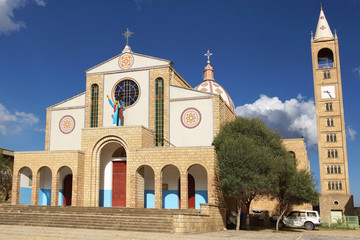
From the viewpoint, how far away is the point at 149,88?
29250 millimetres

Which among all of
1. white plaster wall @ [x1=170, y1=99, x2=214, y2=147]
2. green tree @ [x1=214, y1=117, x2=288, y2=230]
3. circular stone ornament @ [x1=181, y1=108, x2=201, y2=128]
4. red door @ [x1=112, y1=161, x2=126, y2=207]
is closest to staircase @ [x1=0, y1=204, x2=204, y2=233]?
green tree @ [x1=214, y1=117, x2=288, y2=230]

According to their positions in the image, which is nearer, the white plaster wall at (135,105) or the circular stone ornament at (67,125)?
the white plaster wall at (135,105)

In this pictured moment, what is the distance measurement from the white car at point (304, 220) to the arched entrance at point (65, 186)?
15.9 m

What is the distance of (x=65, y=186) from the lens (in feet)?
96.0

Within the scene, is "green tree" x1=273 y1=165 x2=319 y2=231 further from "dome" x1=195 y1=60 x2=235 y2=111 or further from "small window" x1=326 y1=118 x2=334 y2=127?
"small window" x1=326 y1=118 x2=334 y2=127

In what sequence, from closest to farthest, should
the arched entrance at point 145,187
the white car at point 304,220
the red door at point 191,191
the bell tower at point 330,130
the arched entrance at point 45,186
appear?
the arched entrance at point 145,187 < the red door at point 191,191 < the white car at point 304,220 < the arched entrance at point 45,186 < the bell tower at point 330,130

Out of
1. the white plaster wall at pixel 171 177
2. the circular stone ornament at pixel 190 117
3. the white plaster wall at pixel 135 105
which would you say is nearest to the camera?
the white plaster wall at pixel 171 177

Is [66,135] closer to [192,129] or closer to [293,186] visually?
[192,129]

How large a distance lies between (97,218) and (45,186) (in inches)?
430

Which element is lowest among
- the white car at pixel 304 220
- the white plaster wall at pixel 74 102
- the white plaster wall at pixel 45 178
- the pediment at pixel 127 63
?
the white car at pixel 304 220

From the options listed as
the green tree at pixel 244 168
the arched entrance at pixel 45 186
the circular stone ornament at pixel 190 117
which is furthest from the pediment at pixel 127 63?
the green tree at pixel 244 168

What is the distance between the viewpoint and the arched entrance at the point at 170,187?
26406 mm

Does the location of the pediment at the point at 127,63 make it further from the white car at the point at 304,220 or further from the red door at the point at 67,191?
the white car at the point at 304,220

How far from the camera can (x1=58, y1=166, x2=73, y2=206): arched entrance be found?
95.1 feet
